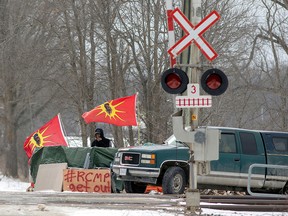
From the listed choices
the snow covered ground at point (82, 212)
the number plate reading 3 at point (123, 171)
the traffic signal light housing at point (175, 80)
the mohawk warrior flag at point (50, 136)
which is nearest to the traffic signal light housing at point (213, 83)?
the traffic signal light housing at point (175, 80)

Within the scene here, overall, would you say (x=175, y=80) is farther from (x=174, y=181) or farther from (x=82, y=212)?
(x=174, y=181)

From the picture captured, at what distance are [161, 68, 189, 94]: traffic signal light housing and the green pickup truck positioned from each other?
16.8ft

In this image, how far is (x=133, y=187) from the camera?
709 inches

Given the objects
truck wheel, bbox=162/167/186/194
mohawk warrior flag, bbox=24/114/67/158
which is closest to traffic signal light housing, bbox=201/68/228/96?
truck wheel, bbox=162/167/186/194

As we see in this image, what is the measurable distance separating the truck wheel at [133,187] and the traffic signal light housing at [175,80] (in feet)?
22.9

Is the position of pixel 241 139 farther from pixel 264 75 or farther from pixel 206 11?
pixel 264 75

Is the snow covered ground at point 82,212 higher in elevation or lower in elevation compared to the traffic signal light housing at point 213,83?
lower

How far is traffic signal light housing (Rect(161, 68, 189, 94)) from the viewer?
36.8ft

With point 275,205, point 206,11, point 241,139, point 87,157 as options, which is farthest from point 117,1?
point 275,205

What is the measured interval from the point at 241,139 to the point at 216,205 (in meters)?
4.60

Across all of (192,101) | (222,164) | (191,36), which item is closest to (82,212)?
(192,101)

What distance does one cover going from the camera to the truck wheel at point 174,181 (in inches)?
636

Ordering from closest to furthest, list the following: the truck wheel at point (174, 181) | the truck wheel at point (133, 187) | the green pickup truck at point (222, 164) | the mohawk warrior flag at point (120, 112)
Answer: the truck wheel at point (174, 181) < the green pickup truck at point (222, 164) < the truck wheel at point (133, 187) < the mohawk warrior flag at point (120, 112)

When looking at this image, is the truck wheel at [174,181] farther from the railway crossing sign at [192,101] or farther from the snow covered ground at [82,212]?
the railway crossing sign at [192,101]
